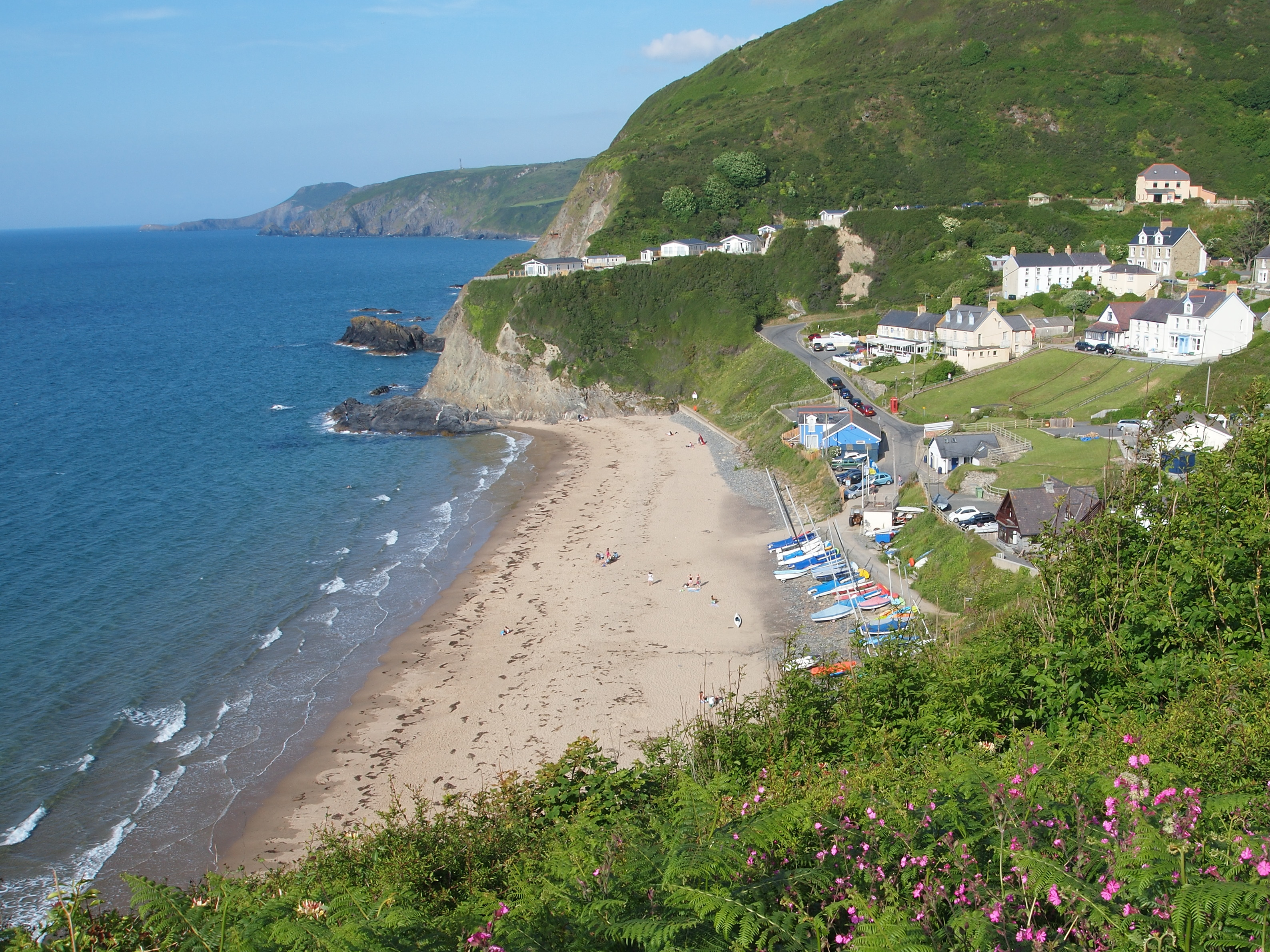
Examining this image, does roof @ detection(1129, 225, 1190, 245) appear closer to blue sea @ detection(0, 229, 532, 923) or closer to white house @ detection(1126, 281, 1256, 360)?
white house @ detection(1126, 281, 1256, 360)

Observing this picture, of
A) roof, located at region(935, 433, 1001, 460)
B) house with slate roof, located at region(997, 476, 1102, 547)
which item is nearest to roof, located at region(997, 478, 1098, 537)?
house with slate roof, located at region(997, 476, 1102, 547)

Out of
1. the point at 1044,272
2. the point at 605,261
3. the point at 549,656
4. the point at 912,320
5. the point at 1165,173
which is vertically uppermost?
the point at 1165,173

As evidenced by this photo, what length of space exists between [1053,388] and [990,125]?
5342 centimetres

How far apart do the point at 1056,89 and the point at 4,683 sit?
306 feet

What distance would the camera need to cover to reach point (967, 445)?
35438mm

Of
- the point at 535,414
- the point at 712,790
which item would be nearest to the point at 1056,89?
the point at 535,414

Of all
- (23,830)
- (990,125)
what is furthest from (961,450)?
(990,125)

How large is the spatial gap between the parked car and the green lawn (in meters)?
1.52

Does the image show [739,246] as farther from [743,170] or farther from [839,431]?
[839,431]

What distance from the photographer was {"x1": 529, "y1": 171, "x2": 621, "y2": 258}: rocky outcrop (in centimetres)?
8538

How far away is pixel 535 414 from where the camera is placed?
6462 cm

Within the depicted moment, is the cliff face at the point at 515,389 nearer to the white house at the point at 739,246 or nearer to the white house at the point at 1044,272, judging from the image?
the white house at the point at 739,246

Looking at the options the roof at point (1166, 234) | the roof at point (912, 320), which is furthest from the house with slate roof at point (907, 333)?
the roof at point (1166, 234)

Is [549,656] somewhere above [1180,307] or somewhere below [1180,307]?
below
